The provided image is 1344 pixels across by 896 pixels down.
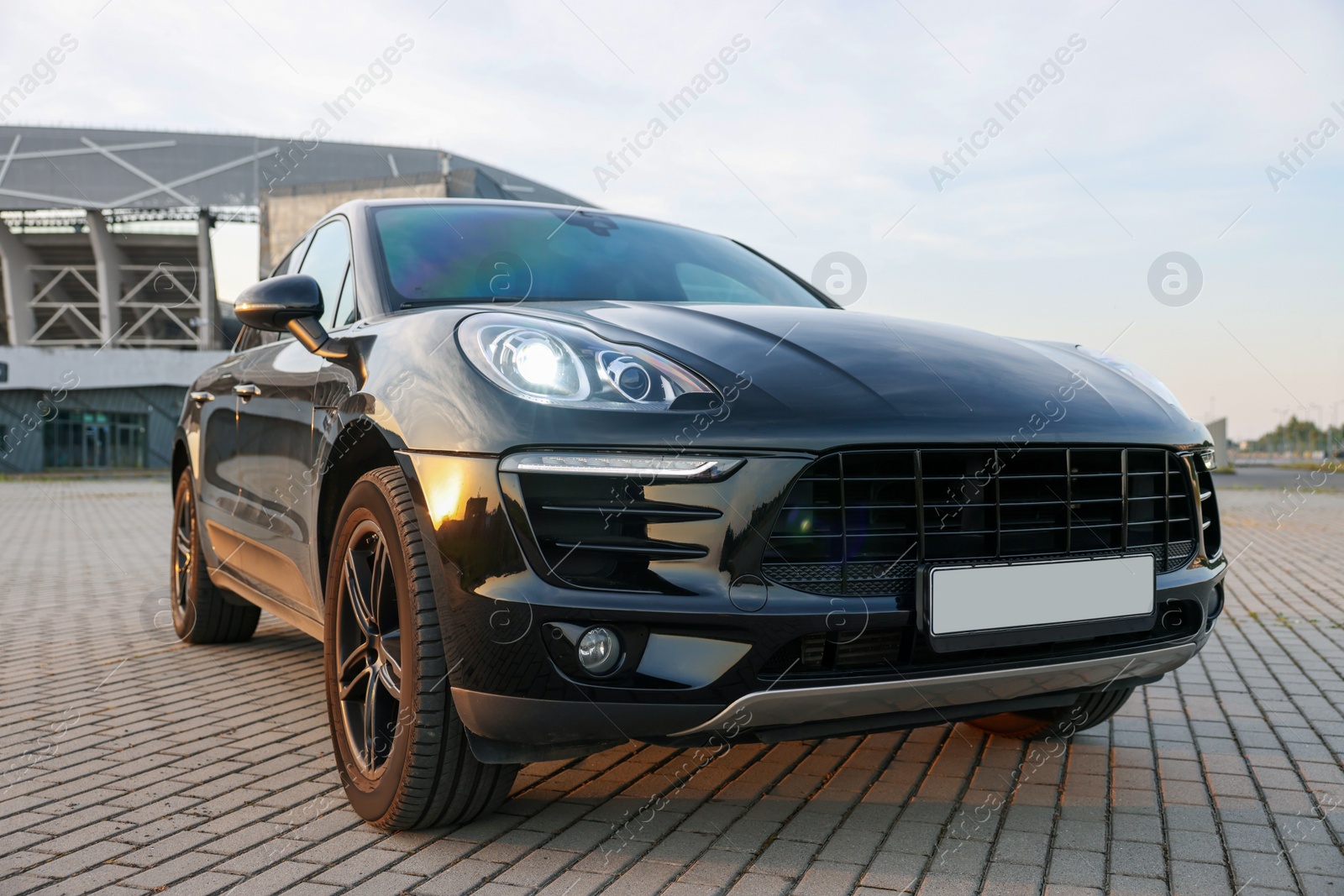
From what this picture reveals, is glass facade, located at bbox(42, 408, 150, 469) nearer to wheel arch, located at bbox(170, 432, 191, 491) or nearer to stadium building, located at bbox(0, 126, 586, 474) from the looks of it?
stadium building, located at bbox(0, 126, 586, 474)

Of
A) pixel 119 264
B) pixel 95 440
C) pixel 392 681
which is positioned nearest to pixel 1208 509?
pixel 392 681

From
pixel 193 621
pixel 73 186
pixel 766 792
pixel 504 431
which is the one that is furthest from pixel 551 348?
pixel 73 186

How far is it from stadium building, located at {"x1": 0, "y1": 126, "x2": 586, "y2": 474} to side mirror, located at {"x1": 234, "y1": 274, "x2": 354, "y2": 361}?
136 ft

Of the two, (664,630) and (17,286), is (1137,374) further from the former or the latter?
(17,286)

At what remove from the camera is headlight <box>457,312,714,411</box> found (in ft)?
7.25

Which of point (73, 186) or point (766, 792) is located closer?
point (766, 792)

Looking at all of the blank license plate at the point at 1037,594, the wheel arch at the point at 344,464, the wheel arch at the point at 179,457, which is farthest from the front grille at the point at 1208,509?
the wheel arch at the point at 179,457

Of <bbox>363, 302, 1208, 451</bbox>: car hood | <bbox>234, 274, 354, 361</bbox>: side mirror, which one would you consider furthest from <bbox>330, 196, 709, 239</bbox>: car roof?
<bbox>363, 302, 1208, 451</bbox>: car hood

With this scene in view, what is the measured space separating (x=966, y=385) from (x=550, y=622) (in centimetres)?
107

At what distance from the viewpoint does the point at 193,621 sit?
16.1ft

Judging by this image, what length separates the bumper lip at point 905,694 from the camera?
2.13 metres

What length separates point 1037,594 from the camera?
2332 mm

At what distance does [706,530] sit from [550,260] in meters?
1.52

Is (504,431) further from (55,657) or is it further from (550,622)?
(55,657)
